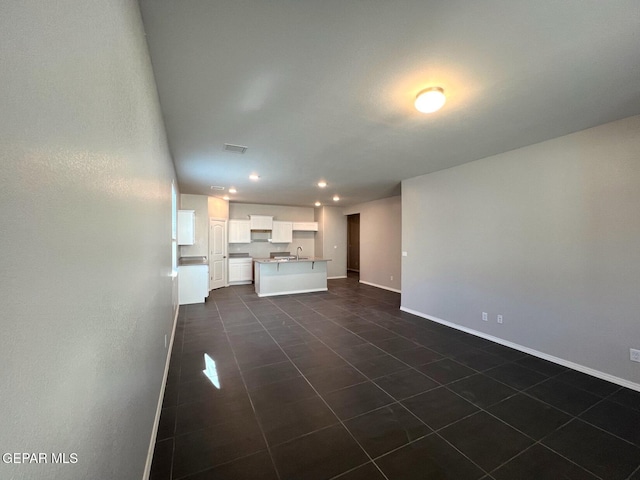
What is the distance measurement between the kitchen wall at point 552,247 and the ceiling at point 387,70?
415 millimetres

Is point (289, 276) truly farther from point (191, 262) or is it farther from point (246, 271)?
point (191, 262)

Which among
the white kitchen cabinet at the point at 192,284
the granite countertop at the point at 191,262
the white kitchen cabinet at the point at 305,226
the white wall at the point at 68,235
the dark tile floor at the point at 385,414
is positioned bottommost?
the dark tile floor at the point at 385,414

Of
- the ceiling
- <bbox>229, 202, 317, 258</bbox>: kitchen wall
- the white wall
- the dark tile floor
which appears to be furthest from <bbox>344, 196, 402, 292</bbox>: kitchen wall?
the white wall

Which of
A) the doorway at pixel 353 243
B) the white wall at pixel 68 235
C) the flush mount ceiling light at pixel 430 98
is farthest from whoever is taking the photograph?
the doorway at pixel 353 243

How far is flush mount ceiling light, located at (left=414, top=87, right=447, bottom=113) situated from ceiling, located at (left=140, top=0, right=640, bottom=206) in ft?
0.18

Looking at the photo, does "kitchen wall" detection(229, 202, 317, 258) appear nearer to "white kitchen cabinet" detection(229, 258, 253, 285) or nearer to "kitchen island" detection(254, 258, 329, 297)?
"white kitchen cabinet" detection(229, 258, 253, 285)

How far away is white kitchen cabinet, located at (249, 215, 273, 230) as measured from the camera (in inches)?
323

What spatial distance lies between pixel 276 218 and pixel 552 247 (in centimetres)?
736

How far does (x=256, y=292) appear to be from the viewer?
689 centimetres

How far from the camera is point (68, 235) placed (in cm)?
64

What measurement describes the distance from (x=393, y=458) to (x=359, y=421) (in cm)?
38

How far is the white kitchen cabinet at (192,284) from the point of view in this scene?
5574 mm

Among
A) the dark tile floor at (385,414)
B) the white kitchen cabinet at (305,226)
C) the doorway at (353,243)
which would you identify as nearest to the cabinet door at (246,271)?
the white kitchen cabinet at (305,226)

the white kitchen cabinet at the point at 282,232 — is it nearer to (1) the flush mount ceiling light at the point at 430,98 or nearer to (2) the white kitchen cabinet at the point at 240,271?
(2) the white kitchen cabinet at the point at 240,271
